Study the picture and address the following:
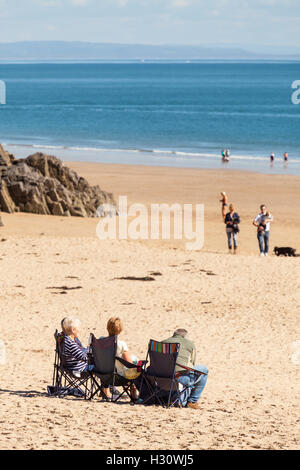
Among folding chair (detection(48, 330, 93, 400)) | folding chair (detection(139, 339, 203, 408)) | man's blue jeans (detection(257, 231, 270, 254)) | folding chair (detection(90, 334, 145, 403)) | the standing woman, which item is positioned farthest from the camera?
the standing woman

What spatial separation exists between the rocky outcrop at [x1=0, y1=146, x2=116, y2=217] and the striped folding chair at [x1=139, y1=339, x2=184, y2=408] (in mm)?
18226

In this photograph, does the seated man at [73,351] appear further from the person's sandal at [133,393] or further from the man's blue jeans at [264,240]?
the man's blue jeans at [264,240]

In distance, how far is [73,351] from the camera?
9.08 metres

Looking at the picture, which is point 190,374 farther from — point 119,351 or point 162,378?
point 119,351

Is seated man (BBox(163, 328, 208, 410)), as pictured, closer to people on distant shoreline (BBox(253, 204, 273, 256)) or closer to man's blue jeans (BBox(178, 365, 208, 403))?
man's blue jeans (BBox(178, 365, 208, 403))

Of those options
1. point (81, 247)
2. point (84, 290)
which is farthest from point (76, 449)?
point (81, 247)

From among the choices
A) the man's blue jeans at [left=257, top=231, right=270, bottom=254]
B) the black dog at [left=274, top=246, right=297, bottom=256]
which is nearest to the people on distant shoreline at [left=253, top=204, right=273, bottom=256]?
the man's blue jeans at [left=257, top=231, right=270, bottom=254]

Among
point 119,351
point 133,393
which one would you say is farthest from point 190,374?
point 119,351

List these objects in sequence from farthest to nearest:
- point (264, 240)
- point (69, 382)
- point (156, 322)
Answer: point (264, 240) → point (156, 322) → point (69, 382)

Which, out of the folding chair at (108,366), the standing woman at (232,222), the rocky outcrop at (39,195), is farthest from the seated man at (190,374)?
the rocky outcrop at (39,195)

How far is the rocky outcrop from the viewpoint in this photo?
26688 millimetres

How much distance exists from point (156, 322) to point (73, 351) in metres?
4.97

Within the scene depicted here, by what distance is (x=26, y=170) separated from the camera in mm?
27719

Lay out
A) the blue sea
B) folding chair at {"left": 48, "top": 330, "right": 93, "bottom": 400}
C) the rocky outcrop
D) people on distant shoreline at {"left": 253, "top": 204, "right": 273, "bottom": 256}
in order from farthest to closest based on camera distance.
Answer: the blue sea
the rocky outcrop
people on distant shoreline at {"left": 253, "top": 204, "right": 273, "bottom": 256}
folding chair at {"left": 48, "top": 330, "right": 93, "bottom": 400}
